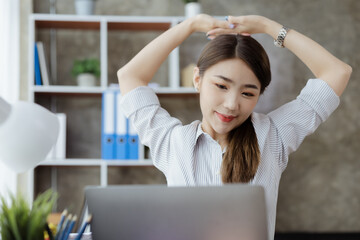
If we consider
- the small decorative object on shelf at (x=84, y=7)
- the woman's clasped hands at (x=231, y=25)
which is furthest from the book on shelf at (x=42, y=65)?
the woman's clasped hands at (x=231, y=25)

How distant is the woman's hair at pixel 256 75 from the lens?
134 cm

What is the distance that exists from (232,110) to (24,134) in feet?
2.26

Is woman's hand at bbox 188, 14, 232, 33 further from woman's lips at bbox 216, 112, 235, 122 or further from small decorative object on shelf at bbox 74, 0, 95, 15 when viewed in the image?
small decorative object on shelf at bbox 74, 0, 95, 15

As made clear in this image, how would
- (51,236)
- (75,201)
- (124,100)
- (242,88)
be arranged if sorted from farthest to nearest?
(75,201)
(124,100)
(242,88)
(51,236)

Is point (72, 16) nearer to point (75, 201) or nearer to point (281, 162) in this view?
point (75, 201)

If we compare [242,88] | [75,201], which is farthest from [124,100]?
[75,201]

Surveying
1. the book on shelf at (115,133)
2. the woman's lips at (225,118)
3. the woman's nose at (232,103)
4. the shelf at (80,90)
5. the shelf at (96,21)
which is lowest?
the book on shelf at (115,133)

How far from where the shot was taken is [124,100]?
Result: 1428mm

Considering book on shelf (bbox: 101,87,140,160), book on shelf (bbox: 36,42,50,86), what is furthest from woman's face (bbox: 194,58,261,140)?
book on shelf (bbox: 36,42,50,86)

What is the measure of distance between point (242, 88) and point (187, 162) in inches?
11.1

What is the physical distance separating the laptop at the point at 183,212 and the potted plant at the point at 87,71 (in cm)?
221

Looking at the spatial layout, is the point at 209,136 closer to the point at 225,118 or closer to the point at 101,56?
the point at 225,118

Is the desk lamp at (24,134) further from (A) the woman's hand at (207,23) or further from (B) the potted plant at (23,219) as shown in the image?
(A) the woman's hand at (207,23)

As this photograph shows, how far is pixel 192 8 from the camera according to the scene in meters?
3.04
